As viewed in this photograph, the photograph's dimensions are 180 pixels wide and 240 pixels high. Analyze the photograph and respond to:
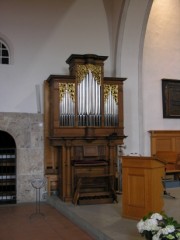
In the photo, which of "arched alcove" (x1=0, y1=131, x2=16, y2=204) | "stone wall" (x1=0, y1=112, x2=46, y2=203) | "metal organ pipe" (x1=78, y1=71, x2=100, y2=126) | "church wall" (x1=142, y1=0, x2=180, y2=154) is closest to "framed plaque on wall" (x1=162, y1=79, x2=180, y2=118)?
"church wall" (x1=142, y1=0, x2=180, y2=154)

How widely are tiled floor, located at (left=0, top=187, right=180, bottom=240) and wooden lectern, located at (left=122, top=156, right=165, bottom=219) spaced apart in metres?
0.22

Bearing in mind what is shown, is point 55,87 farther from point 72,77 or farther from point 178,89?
point 178,89

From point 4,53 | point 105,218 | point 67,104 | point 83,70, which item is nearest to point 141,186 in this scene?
point 105,218

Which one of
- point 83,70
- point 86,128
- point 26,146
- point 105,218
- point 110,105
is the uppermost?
point 83,70

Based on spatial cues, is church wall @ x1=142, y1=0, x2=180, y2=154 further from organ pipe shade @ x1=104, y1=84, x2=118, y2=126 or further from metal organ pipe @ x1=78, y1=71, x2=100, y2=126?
metal organ pipe @ x1=78, y1=71, x2=100, y2=126

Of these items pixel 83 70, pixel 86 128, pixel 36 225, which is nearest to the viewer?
pixel 36 225

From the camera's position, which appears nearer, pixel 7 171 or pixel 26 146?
pixel 7 171

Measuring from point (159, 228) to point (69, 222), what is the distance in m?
2.49

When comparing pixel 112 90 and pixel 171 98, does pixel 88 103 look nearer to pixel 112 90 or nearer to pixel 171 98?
pixel 112 90

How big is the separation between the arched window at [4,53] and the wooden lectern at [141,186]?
3.87m

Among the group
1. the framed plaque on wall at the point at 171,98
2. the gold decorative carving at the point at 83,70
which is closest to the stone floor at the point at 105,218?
the gold decorative carving at the point at 83,70

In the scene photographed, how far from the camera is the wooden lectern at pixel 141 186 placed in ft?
16.7

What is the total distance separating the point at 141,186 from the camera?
5.18m

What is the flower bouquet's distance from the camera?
3.47 metres
